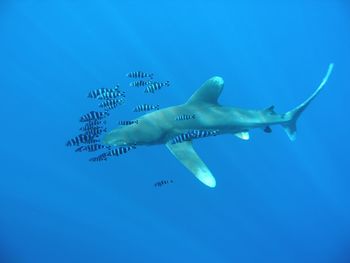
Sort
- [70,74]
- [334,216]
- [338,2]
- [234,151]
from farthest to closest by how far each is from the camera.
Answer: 1. [338,2]
2. [70,74]
3. [334,216]
4. [234,151]

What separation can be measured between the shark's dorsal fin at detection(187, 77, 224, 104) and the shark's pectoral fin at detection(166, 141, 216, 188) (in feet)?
3.11

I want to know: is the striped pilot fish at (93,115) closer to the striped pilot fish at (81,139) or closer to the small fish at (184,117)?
the striped pilot fish at (81,139)

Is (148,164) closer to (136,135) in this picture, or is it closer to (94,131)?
(136,135)

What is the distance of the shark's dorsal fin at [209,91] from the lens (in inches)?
281

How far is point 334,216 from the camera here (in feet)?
58.0

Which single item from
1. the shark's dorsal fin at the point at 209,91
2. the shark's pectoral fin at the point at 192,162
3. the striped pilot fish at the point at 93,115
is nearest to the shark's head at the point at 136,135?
the shark's pectoral fin at the point at 192,162

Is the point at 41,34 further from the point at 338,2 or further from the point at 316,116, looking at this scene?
the point at 338,2

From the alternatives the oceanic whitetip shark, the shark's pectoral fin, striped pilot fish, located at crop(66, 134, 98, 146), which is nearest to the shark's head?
the oceanic whitetip shark

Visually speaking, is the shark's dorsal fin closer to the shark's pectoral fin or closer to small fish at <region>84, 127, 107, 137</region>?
the shark's pectoral fin

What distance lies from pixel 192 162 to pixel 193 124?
882 mm

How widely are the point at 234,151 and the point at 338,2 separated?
17.4 metres

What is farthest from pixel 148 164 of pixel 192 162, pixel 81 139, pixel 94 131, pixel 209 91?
pixel 81 139

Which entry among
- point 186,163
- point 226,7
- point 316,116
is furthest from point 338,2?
point 186,163

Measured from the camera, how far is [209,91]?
721 centimetres
